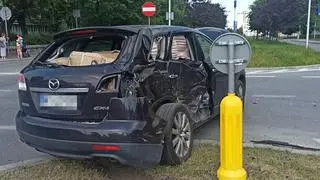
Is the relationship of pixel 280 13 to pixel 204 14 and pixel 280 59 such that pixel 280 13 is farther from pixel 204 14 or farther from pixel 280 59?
pixel 280 59

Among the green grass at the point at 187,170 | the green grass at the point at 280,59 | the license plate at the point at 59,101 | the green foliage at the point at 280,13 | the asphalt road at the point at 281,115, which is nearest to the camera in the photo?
the license plate at the point at 59,101

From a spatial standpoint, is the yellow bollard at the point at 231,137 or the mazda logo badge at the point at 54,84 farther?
the mazda logo badge at the point at 54,84

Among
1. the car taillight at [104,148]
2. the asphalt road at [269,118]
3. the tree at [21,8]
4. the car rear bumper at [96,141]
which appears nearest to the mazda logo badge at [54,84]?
the car rear bumper at [96,141]

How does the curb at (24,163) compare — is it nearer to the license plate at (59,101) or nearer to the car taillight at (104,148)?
the license plate at (59,101)

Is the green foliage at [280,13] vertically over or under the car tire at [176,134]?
over

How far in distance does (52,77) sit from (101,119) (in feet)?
2.29

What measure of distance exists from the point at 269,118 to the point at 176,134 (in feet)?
11.8

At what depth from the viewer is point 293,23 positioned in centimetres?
5100

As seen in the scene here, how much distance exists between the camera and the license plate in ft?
15.0

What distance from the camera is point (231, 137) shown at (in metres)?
4.09

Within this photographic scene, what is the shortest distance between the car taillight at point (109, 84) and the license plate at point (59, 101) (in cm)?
30

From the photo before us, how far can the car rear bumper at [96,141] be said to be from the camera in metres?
4.39

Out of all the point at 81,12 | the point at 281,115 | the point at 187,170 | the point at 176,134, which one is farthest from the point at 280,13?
the point at 187,170

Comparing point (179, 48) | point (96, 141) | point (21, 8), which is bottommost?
point (96, 141)
